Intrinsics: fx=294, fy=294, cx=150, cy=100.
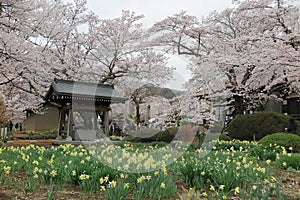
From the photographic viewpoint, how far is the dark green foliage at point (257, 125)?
1146cm

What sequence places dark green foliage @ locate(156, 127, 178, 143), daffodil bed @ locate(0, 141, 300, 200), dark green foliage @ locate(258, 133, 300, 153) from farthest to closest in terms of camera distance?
dark green foliage @ locate(156, 127, 178, 143) → dark green foliage @ locate(258, 133, 300, 153) → daffodil bed @ locate(0, 141, 300, 200)

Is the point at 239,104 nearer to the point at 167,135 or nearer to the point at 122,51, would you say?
the point at 167,135

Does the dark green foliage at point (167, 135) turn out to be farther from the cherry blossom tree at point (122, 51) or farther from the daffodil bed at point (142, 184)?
the daffodil bed at point (142, 184)

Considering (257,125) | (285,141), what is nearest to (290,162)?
A: (285,141)

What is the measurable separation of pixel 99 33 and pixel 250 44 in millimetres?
9044

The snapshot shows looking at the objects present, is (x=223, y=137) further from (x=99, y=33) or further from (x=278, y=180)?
(x=99, y=33)

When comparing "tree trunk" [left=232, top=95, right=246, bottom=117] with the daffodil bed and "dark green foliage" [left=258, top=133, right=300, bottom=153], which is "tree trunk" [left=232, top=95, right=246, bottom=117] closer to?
"dark green foliage" [left=258, top=133, right=300, bottom=153]

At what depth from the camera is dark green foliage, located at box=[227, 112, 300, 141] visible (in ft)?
37.6

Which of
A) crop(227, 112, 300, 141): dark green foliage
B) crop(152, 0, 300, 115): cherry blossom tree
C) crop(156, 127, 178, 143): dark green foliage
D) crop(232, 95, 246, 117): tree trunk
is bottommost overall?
crop(156, 127, 178, 143): dark green foliage

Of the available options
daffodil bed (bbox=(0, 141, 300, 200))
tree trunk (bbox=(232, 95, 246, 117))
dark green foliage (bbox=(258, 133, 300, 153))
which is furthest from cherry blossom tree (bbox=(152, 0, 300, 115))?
daffodil bed (bbox=(0, 141, 300, 200))

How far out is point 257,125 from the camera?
1187 cm

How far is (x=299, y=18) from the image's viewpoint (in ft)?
42.2

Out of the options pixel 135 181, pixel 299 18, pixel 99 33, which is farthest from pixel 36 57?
pixel 299 18

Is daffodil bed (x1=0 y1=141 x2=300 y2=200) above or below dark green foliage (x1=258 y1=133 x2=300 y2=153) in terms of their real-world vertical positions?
below
